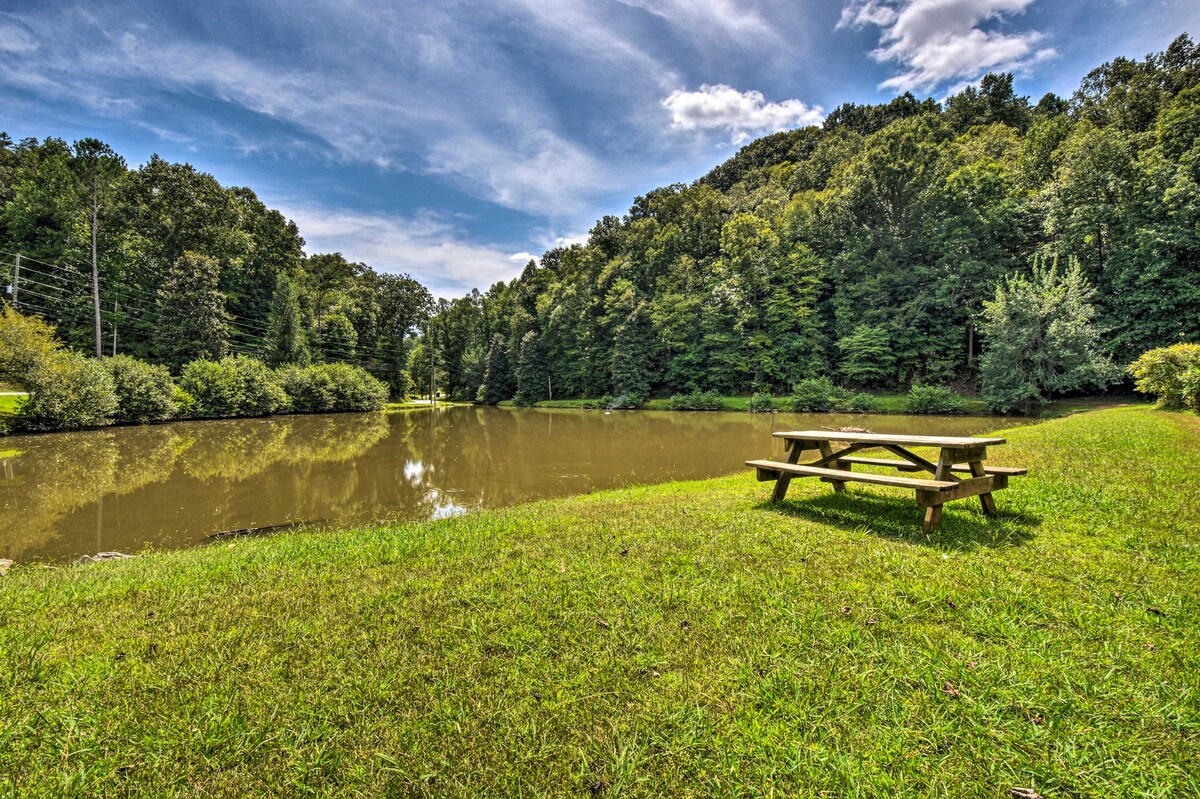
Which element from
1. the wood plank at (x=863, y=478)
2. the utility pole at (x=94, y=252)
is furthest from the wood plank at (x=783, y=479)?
the utility pole at (x=94, y=252)

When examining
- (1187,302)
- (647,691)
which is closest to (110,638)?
(647,691)

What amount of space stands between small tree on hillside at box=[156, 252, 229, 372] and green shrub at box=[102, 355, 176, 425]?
9.74 m

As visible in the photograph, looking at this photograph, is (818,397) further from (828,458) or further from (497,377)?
(497,377)

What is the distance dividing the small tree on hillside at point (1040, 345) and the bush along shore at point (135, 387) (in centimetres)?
4458

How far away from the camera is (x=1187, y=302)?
24.3 m

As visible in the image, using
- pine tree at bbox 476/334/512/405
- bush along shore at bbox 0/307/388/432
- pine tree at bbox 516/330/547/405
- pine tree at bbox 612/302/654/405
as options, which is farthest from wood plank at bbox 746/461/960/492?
pine tree at bbox 476/334/512/405

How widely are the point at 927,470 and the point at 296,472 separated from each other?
15.2 m

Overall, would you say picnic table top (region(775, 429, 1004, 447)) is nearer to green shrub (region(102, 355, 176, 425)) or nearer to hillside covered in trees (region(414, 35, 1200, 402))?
hillside covered in trees (region(414, 35, 1200, 402))

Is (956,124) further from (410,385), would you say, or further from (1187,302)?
(410,385)

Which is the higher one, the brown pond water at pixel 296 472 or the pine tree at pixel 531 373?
the pine tree at pixel 531 373

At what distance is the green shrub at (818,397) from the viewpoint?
105 feet

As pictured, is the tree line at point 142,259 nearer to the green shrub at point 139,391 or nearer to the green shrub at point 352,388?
the green shrub at point 352,388

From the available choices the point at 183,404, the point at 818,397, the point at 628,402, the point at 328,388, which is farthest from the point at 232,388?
the point at 818,397

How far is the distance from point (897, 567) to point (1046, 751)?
1.87 meters
